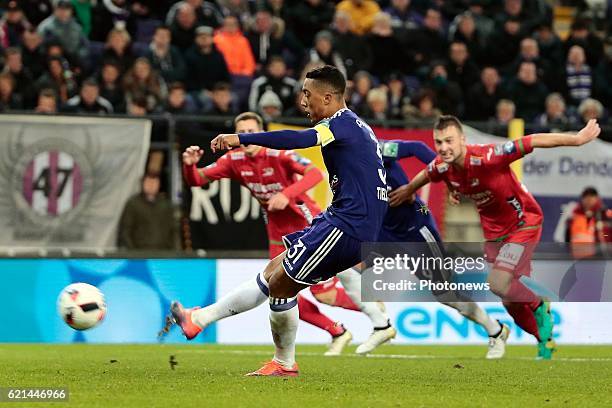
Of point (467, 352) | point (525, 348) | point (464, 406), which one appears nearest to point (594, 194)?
point (525, 348)

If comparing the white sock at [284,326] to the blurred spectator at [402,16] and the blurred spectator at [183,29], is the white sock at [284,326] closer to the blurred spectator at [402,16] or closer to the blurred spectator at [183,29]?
the blurred spectator at [183,29]

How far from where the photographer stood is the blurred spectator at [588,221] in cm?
1666

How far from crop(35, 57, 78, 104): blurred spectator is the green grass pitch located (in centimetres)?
455

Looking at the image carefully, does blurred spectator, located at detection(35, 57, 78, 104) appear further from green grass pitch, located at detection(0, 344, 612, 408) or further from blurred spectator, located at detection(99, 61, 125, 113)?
green grass pitch, located at detection(0, 344, 612, 408)

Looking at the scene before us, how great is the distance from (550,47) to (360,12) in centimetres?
327

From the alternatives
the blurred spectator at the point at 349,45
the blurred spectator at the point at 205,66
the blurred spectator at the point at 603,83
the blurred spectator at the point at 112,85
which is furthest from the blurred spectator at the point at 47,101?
the blurred spectator at the point at 603,83

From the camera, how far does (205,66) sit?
18422 mm

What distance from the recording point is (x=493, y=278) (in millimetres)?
12312

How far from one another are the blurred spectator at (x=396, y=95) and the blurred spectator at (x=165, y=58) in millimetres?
3144

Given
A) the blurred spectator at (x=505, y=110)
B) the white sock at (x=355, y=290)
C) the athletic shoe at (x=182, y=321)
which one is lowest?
the white sock at (x=355, y=290)

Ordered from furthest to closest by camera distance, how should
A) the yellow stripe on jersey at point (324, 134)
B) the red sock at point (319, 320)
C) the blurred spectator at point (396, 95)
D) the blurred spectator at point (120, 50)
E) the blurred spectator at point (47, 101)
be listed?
the blurred spectator at point (396, 95)
the blurred spectator at point (120, 50)
the blurred spectator at point (47, 101)
the red sock at point (319, 320)
the yellow stripe on jersey at point (324, 134)

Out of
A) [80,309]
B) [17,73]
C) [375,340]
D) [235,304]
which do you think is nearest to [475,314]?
[375,340]

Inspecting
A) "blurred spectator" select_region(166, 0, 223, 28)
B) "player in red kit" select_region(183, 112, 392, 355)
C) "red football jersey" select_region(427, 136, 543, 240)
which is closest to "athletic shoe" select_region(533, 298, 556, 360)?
"red football jersey" select_region(427, 136, 543, 240)

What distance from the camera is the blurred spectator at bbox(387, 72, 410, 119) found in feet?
61.5
